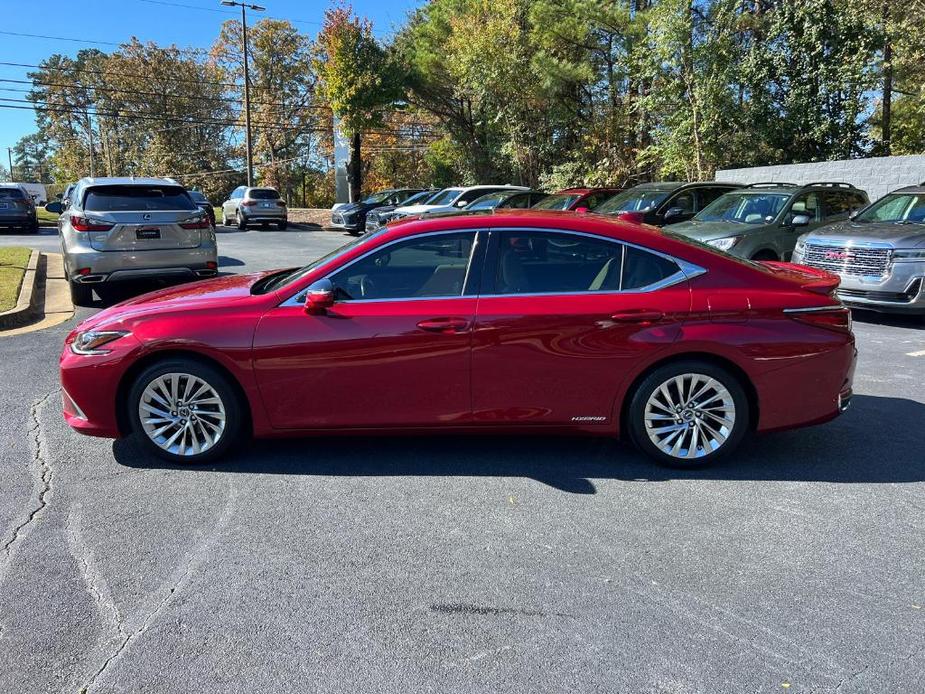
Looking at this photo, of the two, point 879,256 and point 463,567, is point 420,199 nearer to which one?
point 879,256

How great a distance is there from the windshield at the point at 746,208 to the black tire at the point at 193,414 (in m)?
9.25

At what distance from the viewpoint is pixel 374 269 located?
442 cm

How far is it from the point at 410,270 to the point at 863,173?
1497cm

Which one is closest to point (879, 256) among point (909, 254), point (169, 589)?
point (909, 254)

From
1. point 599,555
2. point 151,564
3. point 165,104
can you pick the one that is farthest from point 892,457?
point 165,104

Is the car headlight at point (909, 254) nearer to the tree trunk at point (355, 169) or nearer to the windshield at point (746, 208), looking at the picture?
Answer: the windshield at point (746, 208)

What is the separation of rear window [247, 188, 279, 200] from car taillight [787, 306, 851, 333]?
24751mm

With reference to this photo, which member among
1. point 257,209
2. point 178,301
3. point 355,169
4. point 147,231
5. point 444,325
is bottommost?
point 444,325

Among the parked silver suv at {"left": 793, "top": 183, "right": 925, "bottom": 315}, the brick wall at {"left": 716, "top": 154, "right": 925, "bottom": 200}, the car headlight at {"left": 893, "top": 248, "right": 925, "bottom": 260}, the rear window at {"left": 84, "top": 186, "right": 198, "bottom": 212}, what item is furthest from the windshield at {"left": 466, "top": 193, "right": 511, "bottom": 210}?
the car headlight at {"left": 893, "top": 248, "right": 925, "bottom": 260}

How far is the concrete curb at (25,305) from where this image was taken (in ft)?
27.5

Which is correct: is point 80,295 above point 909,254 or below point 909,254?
below

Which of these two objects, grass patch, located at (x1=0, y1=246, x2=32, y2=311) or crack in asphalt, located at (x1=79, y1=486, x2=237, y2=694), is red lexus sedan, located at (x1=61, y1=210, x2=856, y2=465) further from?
grass patch, located at (x1=0, y1=246, x2=32, y2=311)

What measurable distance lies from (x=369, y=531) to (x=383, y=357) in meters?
1.05

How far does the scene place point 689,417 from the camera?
434 centimetres
